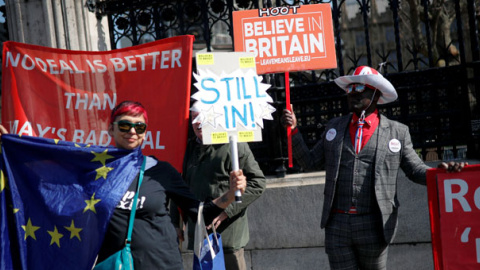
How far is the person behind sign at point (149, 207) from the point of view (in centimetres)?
328

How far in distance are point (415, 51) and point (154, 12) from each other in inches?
111

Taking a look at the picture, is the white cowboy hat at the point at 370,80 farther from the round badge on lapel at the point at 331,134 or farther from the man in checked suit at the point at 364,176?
the round badge on lapel at the point at 331,134

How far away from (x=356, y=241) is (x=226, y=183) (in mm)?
1035

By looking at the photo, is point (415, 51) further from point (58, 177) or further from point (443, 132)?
point (58, 177)

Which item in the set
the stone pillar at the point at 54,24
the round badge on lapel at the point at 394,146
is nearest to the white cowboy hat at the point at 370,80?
the round badge on lapel at the point at 394,146

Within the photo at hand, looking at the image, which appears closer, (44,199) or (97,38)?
(44,199)

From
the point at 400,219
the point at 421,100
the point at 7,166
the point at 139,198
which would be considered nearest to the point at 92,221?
the point at 139,198

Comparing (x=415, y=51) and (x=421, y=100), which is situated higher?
(x=415, y=51)

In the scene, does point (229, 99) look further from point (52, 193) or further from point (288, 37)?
point (288, 37)

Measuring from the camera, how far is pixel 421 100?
6.06 metres

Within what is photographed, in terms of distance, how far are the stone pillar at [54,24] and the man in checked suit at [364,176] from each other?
3263mm

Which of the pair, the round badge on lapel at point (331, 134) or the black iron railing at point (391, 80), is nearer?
the round badge on lapel at point (331, 134)

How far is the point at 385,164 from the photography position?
4203 millimetres

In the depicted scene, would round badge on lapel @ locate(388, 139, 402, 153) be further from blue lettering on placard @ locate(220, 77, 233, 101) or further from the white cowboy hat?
blue lettering on placard @ locate(220, 77, 233, 101)
